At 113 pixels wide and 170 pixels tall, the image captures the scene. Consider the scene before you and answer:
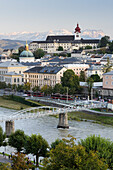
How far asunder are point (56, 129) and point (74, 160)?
763 inches

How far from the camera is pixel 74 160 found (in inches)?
965

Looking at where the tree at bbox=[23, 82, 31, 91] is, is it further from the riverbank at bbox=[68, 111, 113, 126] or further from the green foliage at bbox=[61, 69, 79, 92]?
the riverbank at bbox=[68, 111, 113, 126]

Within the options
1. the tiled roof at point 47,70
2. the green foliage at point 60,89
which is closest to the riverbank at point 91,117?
the green foliage at point 60,89

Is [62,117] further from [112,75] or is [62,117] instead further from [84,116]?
[112,75]

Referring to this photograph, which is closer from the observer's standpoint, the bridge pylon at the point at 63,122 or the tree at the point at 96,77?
the bridge pylon at the point at 63,122

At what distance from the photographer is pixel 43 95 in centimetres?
7106

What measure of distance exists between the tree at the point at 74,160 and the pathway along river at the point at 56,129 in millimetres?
13176

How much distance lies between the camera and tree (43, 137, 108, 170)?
79.8ft

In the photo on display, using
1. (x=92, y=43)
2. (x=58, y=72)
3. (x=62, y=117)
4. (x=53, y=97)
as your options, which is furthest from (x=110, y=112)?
(x=92, y=43)

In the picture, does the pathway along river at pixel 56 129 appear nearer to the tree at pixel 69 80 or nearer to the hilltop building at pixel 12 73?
the tree at pixel 69 80

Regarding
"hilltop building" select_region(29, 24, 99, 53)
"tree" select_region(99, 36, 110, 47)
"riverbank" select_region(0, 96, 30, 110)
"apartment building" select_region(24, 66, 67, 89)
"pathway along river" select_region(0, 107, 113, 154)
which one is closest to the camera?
"pathway along river" select_region(0, 107, 113, 154)

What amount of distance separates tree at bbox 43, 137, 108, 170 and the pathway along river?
13176 mm

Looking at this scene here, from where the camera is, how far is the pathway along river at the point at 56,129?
1599 inches

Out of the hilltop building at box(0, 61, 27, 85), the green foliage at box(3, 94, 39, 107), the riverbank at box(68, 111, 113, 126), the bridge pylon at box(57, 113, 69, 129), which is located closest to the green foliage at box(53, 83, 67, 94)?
the green foliage at box(3, 94, 39, 107)
